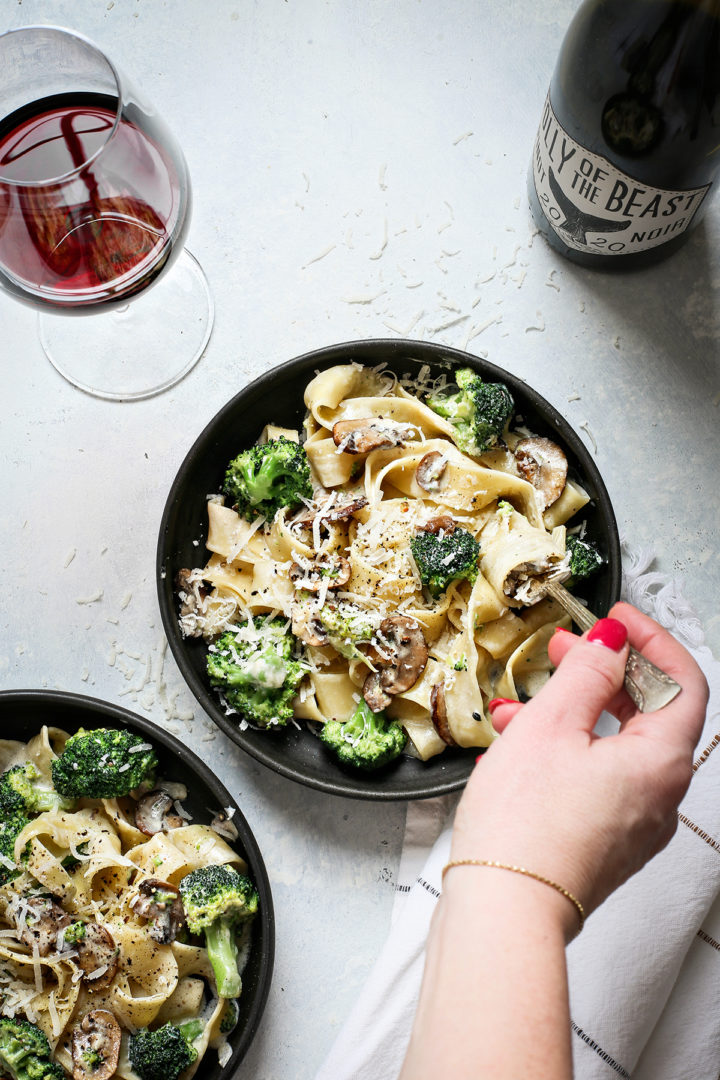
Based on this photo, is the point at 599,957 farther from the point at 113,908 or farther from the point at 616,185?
the point at 616,185

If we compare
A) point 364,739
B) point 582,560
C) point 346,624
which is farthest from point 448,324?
point 364,739

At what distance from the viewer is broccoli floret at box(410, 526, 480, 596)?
9.20 feet

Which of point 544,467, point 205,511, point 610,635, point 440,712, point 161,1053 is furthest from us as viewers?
point 205,511

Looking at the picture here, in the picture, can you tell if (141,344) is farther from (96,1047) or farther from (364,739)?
(96,1047)

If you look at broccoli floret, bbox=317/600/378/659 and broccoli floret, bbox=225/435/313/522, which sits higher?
broccoli floret, bbox=225/435/313/522

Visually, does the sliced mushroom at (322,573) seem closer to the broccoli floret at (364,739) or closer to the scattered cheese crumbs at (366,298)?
the broccoli floret at (364,739)

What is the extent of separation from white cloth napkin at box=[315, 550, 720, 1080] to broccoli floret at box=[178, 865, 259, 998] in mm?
480

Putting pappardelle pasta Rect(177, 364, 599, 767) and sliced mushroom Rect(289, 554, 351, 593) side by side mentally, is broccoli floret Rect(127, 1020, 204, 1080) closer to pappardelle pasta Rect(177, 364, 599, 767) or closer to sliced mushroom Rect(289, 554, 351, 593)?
pappardelle pasta Rect(177, 364, 599, 767)

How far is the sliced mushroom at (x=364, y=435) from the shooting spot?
294 cm

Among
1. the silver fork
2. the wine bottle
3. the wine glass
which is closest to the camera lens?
the silver fork

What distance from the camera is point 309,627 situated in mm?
2867

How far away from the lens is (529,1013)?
1.68 meters

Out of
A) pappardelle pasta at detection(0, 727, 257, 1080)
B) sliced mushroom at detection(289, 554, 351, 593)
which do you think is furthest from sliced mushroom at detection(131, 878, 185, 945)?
sliced mushroom at detection(289, 554, 351, 593)

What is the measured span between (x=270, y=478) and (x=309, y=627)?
0.52 meters
